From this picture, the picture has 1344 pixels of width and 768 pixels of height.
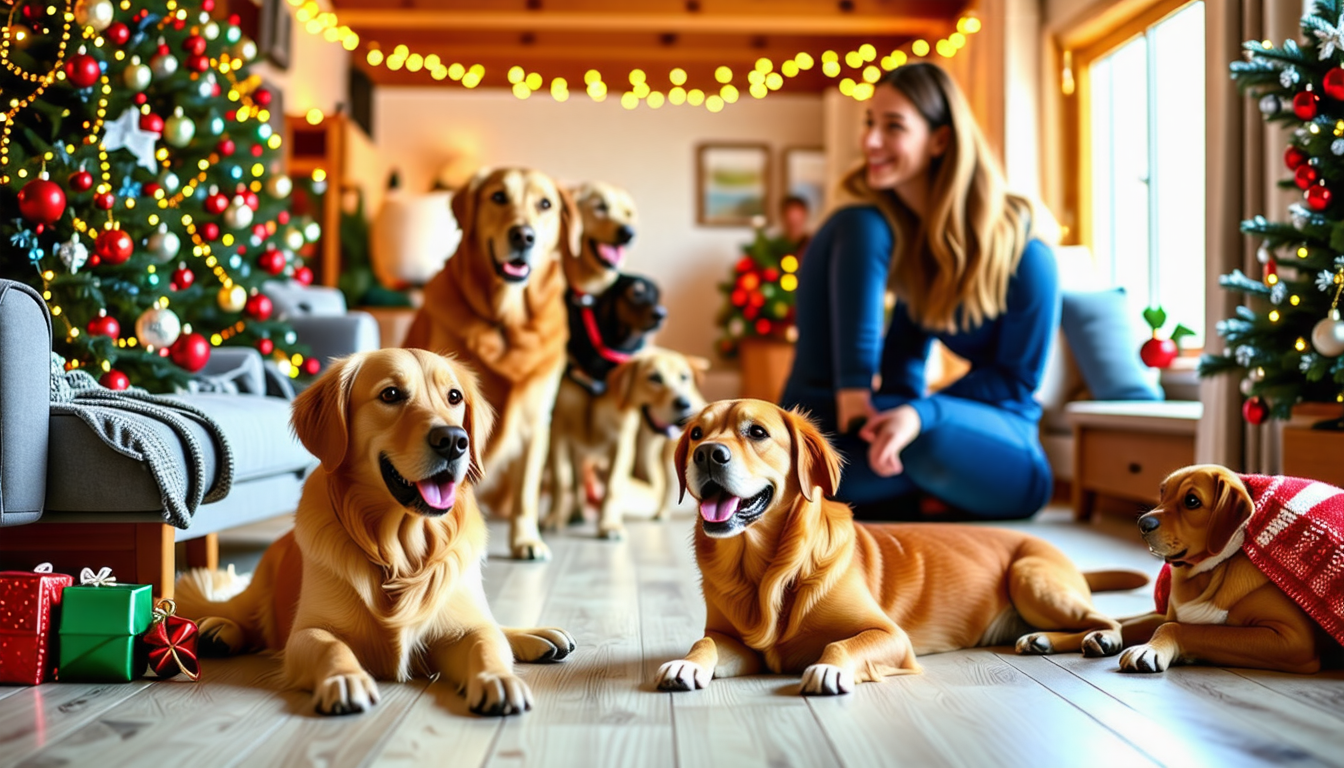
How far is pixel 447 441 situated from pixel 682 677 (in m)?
0.47

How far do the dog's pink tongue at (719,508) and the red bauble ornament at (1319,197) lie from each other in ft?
5.03

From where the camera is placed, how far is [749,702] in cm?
154

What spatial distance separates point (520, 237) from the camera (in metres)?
3.21

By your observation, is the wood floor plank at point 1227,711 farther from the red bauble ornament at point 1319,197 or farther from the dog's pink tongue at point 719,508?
the red bauble ornament at point 1319,197

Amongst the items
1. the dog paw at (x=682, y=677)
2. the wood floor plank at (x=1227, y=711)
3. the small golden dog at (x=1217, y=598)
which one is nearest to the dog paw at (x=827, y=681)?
the dog paw at (x=682, y=677)

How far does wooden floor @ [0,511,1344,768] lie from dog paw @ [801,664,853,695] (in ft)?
0.07

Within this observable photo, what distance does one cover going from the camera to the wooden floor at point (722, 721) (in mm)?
1283

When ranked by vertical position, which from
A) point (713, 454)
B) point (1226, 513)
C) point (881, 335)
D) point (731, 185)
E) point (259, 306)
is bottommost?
point (1226, 513)

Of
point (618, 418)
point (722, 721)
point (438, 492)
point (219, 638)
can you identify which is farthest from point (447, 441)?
point (618, 418)

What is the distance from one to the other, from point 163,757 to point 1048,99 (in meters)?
5.80

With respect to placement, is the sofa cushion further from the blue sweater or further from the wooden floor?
the blue sweater

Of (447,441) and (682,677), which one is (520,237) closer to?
(447,441)

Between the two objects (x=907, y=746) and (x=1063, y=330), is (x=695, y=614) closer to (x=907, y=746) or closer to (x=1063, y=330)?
(x=907, y=746)

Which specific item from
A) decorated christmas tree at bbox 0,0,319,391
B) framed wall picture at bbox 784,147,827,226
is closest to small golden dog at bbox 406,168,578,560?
decorated christmas tree at bbox 0,0,319,391
